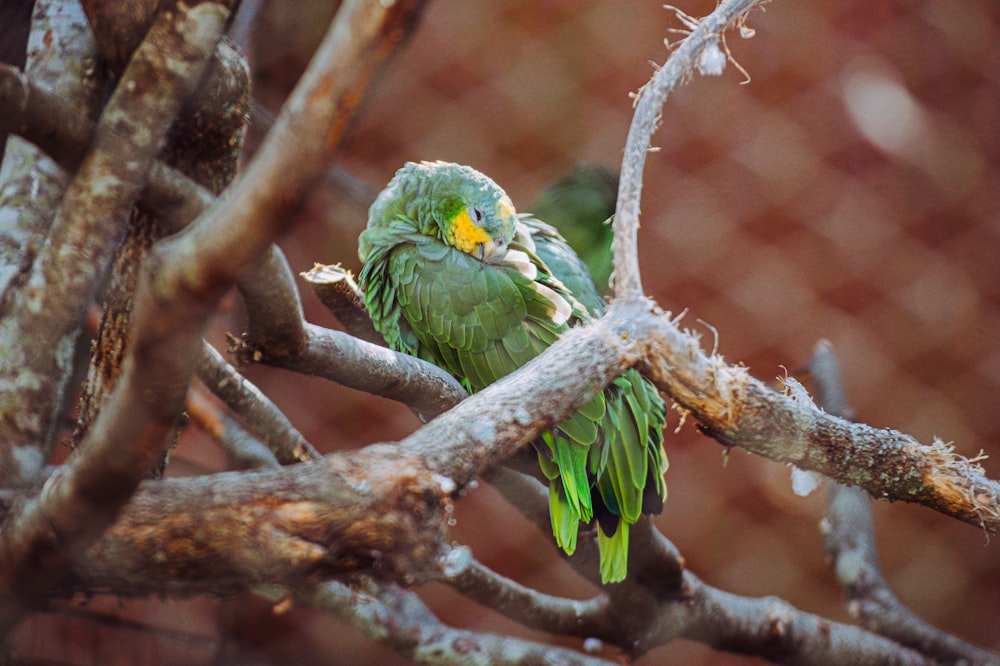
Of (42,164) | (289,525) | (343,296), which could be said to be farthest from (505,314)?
(289,525)

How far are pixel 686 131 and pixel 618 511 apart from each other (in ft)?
2.89

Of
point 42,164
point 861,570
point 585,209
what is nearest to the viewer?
point 42,164

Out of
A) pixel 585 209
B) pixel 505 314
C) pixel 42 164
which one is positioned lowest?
pixel 42 164

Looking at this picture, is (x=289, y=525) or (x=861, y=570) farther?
(x=861, y=570)

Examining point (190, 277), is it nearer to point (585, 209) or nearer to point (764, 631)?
point (764, 631)


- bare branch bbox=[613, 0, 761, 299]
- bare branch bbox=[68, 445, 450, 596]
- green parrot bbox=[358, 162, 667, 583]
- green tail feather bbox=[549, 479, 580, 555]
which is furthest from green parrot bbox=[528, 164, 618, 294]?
bare branch bbox=[68, 445, 450, 596]

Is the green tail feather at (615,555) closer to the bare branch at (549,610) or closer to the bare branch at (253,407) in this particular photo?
the bare branch at (549,610)

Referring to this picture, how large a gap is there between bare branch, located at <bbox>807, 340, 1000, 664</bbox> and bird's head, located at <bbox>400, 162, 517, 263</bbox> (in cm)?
59

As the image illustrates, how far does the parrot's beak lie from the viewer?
1.20 meters

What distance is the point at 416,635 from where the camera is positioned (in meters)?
1.17

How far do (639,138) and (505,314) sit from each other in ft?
1.59

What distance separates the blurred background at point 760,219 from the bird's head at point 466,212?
456 millimetres

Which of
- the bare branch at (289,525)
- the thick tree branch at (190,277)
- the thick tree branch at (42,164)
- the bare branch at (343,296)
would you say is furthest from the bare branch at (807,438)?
the thick tree branch at (42,164)

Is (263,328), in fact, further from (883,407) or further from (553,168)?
(883,407)
